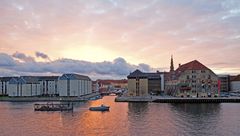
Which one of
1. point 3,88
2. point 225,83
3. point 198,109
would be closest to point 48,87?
point 3,88

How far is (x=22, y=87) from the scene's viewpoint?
133 metres

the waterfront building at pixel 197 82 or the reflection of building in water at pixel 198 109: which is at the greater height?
the waterfront building at pixel 197 82

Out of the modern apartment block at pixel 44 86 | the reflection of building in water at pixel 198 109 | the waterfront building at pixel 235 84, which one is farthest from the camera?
the waterfront building at pixel 235 84

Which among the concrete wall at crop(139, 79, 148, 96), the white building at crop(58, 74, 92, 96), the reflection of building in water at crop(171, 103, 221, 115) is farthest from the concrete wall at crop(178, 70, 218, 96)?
the white building at crop(58, 74, 92, 96)

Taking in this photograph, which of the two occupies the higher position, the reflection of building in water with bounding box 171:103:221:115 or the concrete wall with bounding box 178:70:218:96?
the concrete wall with bounding box 178:70:218:96

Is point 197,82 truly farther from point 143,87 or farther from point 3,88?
point 3,88

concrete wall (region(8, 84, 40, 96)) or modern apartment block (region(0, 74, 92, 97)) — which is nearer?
modern apartment block (region(0, 74, 92, 97))

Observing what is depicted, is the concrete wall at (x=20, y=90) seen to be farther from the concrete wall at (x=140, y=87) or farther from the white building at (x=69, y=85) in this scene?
the concrete wall at (x=140, y=87)

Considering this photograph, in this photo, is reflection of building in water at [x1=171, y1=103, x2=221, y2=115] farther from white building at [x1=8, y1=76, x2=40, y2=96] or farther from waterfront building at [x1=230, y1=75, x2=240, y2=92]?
white building at [x1=8, y1=76, x2=40, y2=96]

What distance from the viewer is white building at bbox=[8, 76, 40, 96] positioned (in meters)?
132

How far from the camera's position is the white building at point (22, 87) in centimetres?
13238

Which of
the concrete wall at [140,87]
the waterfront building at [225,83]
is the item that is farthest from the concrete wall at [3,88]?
the waterfront building at [225,83]

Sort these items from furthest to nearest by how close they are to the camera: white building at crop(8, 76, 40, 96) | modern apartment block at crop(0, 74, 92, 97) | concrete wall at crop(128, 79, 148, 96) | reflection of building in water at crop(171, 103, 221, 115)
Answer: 1. white building at crop(8, 76, 40, 96)
2. modern apartment block at crop(0, 74, 92, 97)
3. concrete wall at crop(128, 79, 148, 96)
4. reflection of building in water at crop(171, 103, 221, 115)

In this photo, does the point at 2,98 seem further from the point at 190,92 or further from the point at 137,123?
the point at 137,123
